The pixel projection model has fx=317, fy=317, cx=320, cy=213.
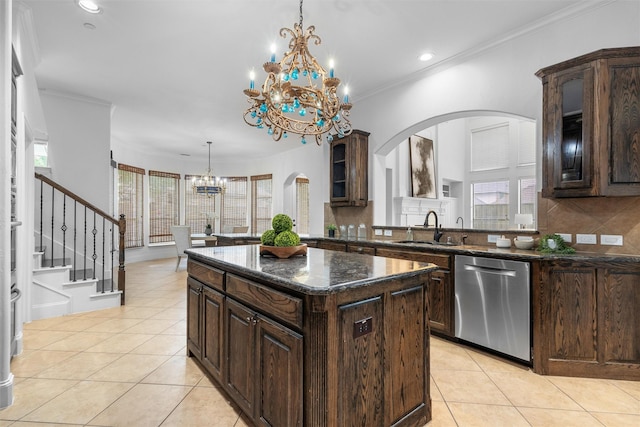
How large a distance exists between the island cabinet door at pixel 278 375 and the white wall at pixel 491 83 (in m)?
3.13

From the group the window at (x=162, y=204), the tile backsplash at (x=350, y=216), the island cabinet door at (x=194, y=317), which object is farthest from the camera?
the window at (x=162, y=204)

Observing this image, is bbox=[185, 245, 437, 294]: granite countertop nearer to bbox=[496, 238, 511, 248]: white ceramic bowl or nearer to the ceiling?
bbox=[496, 238, 511, 248]: white ceramic bowl

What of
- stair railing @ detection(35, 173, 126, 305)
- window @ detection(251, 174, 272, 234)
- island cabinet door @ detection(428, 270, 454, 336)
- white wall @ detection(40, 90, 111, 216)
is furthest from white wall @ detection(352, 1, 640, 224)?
window @ detection(251, 174, 272, 234)

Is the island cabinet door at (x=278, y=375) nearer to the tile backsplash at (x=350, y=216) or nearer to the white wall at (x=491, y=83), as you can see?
the white wall at (x=491, y=83)

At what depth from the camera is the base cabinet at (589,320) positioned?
7.84 ft

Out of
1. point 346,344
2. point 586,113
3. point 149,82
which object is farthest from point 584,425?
point 149,82

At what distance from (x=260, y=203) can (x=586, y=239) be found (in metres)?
7.93

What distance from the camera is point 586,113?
2525 millimetres

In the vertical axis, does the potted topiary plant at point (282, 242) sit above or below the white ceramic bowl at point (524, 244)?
above

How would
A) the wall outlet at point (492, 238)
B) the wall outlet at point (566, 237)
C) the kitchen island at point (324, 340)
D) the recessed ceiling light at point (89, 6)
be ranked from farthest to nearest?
the wall outlet at point (492, 238), the wall outlet at point (566, 237), the recessed ceiling light at point (89, 6), the kitchen island at point (324, 340)

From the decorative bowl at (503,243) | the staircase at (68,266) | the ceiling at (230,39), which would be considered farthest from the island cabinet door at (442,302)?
the staircase at (68,266)

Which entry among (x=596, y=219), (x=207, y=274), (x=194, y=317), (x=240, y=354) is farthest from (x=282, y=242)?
(x=596, y=219)

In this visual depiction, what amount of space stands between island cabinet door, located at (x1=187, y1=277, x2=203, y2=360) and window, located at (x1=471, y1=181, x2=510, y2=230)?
288 inches

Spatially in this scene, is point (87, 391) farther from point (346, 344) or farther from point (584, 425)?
point (584, 425)
